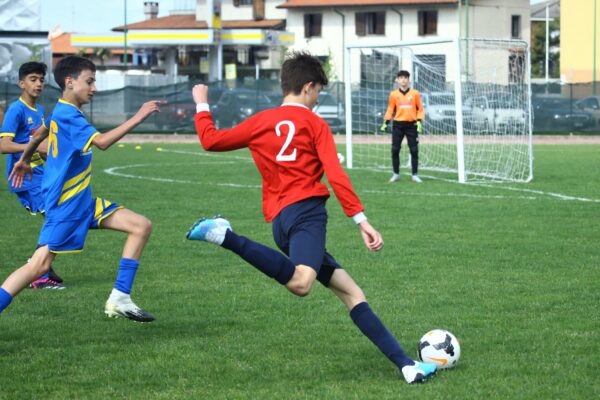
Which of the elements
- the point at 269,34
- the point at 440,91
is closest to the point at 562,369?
the point at 440,91

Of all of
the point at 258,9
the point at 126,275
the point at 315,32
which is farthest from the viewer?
the point at 258,9

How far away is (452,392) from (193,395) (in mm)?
1262

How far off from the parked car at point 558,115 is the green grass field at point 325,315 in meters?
24.4

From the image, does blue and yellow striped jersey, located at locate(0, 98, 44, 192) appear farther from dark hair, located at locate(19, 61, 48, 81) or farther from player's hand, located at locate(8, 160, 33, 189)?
player's hand, located at locate(8, 160, 33, 189)

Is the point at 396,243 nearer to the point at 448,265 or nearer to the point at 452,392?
the point at 448,265

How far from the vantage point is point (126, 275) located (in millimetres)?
6758

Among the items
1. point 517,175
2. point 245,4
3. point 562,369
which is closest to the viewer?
point 562,369

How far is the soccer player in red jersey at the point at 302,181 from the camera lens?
208 inches

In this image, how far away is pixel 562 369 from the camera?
5578 mm

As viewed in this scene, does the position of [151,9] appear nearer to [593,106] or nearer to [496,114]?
[593,106]

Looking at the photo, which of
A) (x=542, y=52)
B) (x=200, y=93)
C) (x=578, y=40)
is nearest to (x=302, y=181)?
(x=200, y=93)

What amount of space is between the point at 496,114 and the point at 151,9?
67872 mm

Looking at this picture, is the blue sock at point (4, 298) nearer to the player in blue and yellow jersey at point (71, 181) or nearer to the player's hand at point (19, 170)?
the player in blue and yellow jersey at point (71, 181)

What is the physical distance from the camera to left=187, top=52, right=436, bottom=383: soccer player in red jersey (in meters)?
5.28
